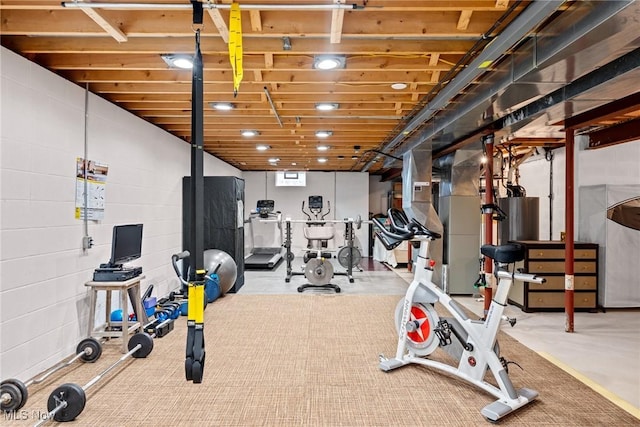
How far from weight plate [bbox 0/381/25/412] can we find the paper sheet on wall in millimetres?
1666

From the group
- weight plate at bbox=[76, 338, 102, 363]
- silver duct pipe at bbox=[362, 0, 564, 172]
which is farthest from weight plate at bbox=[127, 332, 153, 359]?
silver duct pipe at bbox=[362, 0, 564, 172]

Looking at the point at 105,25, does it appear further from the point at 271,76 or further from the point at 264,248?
the point at 264,248

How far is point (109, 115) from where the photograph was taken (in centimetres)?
438

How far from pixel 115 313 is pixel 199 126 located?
3178mm

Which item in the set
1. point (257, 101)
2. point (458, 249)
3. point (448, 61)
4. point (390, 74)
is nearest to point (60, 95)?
point (257, 101)

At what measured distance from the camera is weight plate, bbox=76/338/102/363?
11.4 feet

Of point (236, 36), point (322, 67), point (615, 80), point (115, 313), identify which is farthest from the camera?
point (115, 313)

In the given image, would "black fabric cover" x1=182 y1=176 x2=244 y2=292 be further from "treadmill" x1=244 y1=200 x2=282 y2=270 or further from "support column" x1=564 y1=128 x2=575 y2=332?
"support column" x1=564 y1=128 x2=575 y2=332

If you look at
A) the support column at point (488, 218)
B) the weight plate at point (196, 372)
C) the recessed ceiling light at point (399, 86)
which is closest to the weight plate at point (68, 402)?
the weight plate at point (196, 372)

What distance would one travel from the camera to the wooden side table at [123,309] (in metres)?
3.59

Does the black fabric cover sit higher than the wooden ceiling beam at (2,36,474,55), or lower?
lower

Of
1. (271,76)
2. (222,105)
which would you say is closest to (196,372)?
(271,76)

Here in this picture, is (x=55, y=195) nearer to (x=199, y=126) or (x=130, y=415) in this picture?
(x=130, y=415)

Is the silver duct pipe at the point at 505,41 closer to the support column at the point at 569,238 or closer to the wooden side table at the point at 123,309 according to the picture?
the support column at the point at 569,238
